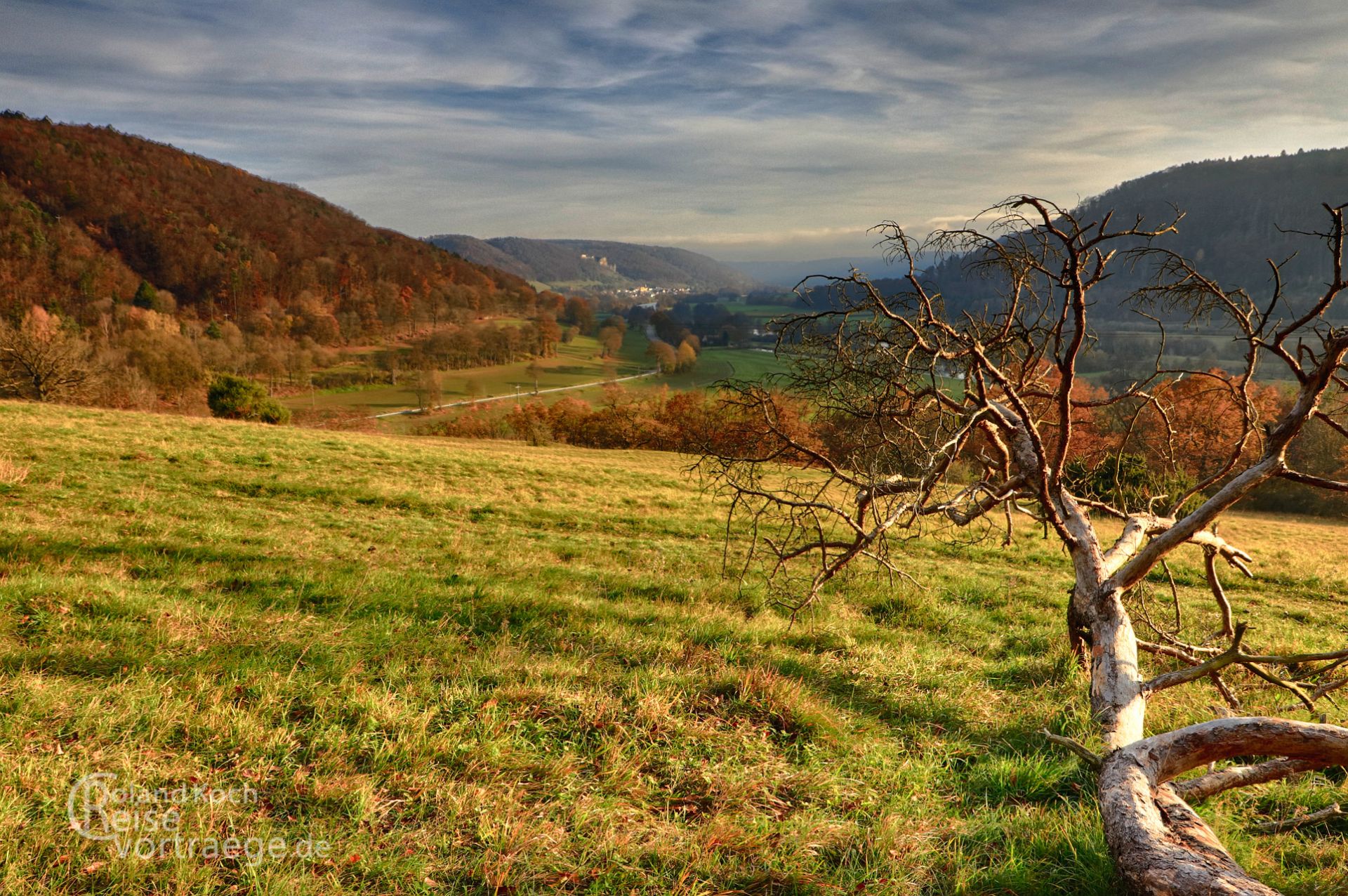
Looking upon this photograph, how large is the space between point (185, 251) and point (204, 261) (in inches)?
152

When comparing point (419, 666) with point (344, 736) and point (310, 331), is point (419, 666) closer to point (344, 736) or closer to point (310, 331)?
point (344, 736)

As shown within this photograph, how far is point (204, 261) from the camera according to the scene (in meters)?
121

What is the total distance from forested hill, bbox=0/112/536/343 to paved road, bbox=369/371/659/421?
147ft

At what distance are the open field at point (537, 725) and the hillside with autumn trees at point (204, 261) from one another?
8407 centimetres

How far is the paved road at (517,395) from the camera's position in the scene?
81.0 meters

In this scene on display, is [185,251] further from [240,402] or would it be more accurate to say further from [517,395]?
[240,402]

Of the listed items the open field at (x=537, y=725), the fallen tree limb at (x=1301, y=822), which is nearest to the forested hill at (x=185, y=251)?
the open field at (x=537, y=725)

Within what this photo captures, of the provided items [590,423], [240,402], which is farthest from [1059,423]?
[240,402]

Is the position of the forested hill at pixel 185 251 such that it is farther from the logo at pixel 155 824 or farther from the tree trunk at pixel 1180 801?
the tree trunk at pixel 1180 801

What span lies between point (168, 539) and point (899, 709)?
949 centimetres

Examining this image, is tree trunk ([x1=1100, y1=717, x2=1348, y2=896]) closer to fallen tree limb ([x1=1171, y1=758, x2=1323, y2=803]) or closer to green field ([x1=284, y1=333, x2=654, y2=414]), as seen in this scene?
fallen tree limb ([x1=1171, y1=758, x2=1323, y2=803])

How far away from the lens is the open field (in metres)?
2.96

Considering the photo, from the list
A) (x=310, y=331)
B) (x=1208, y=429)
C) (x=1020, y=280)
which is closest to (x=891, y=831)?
(x=1020, y=280)

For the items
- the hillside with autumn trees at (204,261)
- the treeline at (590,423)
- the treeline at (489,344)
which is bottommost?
the treeline at (590,423)
